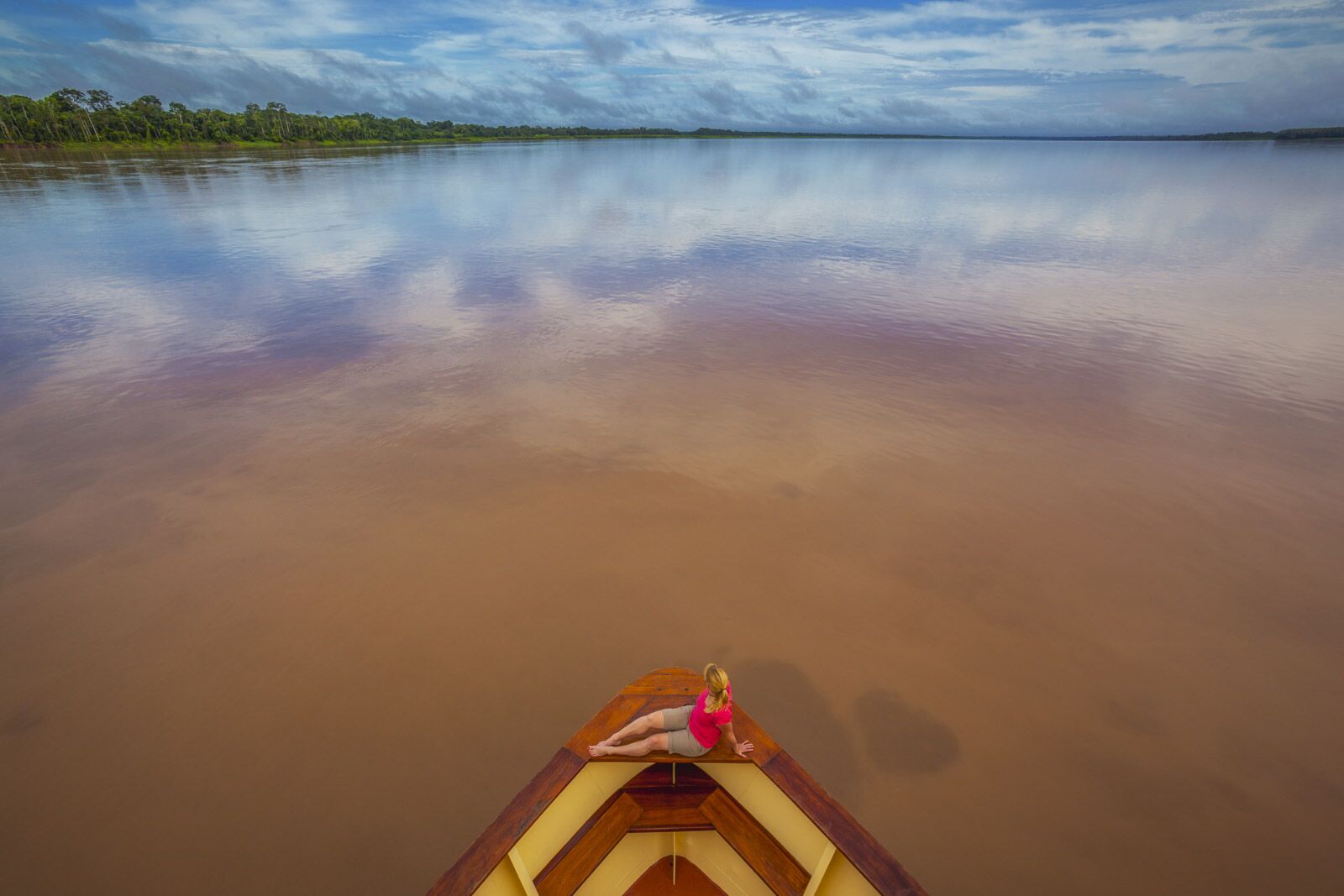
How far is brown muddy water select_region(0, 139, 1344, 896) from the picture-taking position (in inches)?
210

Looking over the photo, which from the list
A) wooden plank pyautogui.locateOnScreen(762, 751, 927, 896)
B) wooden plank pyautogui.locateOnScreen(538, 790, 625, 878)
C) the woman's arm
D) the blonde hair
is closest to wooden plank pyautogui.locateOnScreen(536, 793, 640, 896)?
wooden plank pyautogui.locateOnScreen(538, 790, 625, 878)

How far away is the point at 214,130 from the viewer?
11644cm

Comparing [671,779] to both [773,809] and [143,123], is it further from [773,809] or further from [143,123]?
[143,123]

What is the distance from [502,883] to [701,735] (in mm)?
1694

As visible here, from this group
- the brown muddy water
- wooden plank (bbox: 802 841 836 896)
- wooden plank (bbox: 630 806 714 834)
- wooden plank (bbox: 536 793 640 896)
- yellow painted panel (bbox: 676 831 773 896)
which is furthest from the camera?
the brown muddy water

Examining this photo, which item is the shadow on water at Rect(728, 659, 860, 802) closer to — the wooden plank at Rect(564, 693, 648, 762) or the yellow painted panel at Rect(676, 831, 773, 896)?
the yellow painted panel at Rect(676, 831, 773, 896)

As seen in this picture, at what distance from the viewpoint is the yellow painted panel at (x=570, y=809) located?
13.4 ft

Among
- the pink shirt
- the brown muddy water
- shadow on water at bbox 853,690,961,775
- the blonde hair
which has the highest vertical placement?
the blonde hair

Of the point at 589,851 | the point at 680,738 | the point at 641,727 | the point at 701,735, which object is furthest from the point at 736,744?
the point at 589,851

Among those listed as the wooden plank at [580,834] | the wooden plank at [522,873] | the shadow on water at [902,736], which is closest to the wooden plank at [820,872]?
the wooden plank at [580,834]

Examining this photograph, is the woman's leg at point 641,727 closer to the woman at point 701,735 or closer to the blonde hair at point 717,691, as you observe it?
the woman at point 701,735

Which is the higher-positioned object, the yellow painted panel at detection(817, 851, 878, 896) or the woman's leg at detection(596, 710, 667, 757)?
the woman's leg at detection(596, 710, 667, 757)

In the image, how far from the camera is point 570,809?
436 cm

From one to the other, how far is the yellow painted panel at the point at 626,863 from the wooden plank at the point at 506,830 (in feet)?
2.31
